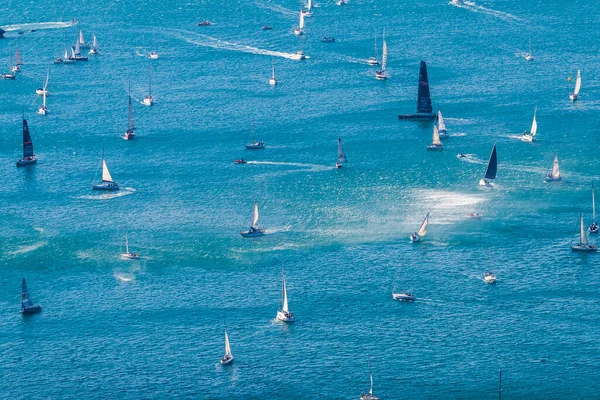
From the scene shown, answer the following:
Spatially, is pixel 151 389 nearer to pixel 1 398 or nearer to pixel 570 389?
pixel 1 398

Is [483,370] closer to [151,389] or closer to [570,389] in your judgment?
[570,389]

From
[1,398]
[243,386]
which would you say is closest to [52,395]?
[1,398]

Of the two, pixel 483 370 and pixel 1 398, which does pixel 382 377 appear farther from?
pixel 1 398

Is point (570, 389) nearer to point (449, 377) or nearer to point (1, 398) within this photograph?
point (449, 377)

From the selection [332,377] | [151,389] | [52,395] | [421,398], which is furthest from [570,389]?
[52,395]

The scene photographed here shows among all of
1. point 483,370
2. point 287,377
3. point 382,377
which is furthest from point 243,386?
point 483,370

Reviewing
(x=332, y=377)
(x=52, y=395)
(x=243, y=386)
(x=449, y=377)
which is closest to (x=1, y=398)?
(x=52, y=395)
